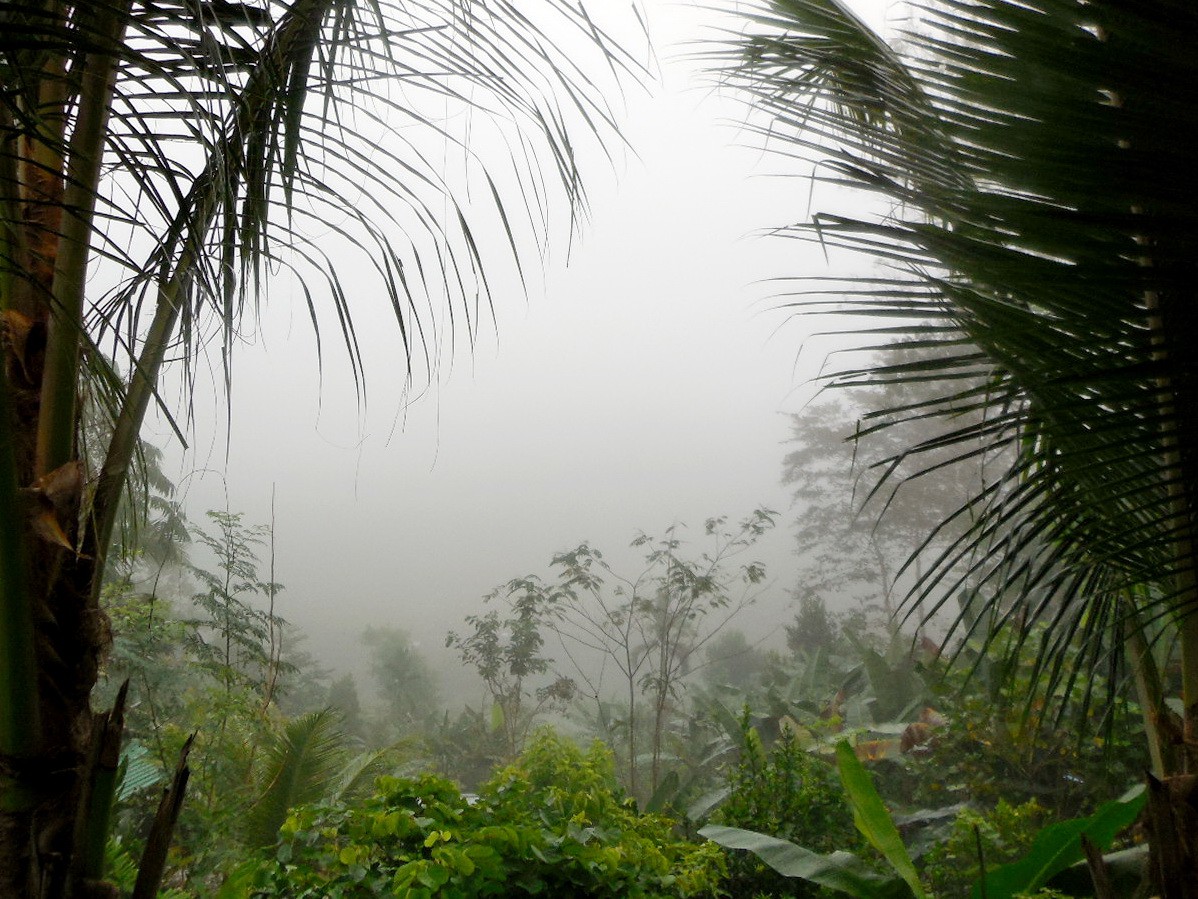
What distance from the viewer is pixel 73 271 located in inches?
31.1

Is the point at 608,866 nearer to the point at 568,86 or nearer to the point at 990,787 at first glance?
the point at 568,86

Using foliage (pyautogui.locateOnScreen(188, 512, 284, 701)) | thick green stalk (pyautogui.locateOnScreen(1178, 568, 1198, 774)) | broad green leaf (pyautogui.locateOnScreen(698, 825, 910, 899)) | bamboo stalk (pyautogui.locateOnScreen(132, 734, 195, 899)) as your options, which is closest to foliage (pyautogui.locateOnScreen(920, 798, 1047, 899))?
broad green leaf (pyautogui.locateOnScreen(698, 825, 910, 899))

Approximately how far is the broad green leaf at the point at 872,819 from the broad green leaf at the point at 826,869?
71mm

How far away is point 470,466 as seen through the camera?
6.30 meters

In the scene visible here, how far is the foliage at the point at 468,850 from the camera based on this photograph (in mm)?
1479

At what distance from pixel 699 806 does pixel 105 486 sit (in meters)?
2.95

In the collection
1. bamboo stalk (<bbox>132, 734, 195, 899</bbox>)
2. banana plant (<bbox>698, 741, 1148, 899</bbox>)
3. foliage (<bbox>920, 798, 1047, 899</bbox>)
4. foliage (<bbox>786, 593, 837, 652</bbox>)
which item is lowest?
foliage (<bbox>920, 798, 1047, 899</bbox>)

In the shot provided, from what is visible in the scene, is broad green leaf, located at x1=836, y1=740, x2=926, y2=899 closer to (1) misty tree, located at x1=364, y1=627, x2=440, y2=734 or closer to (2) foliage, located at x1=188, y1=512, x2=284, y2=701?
(2) foliage, located at x1=188, y1=512, x2=284, y2=701

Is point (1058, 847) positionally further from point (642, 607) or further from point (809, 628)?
point (809, 628)

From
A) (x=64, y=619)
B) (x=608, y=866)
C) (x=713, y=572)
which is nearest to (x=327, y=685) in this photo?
(x=713, y=572)

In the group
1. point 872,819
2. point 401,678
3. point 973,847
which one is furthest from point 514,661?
point 872,819

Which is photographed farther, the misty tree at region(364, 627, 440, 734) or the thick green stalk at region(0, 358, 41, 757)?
the misty tree at region(364, 627, 440, 734)

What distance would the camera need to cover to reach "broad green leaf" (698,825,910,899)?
1934 millimetres

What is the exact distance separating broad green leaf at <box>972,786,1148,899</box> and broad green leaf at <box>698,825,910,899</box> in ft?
0.76
